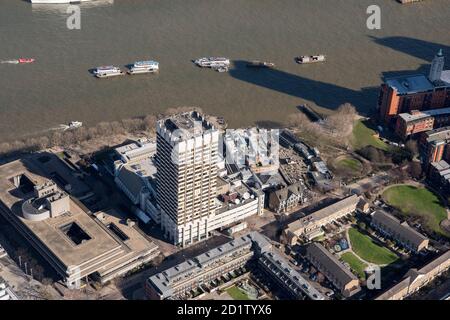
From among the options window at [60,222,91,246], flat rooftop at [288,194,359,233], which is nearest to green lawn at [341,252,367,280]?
flat rooftop at [288,194,359,233]

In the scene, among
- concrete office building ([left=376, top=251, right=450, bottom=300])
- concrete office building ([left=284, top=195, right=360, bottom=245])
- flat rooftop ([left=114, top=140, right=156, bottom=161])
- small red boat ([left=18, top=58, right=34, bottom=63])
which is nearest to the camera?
concrete office building ([left=376, top=251, right=450, bottom=300])

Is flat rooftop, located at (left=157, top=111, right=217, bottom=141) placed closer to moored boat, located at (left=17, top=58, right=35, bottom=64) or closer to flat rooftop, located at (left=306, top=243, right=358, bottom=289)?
flat rooftop, located at (left=306, top=243, right=358, bottom=289)

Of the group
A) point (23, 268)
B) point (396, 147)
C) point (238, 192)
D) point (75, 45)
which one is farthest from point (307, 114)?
point (23, 268)

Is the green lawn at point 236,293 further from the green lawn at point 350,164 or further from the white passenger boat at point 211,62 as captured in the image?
the white passenger boat at point 211,62

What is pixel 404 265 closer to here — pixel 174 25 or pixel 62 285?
pixel 62 285

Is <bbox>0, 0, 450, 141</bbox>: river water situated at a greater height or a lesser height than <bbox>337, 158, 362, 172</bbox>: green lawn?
greater

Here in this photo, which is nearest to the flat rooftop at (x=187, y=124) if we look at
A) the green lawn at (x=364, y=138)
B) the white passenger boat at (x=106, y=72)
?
the green lawn at (x=364, y=138)
